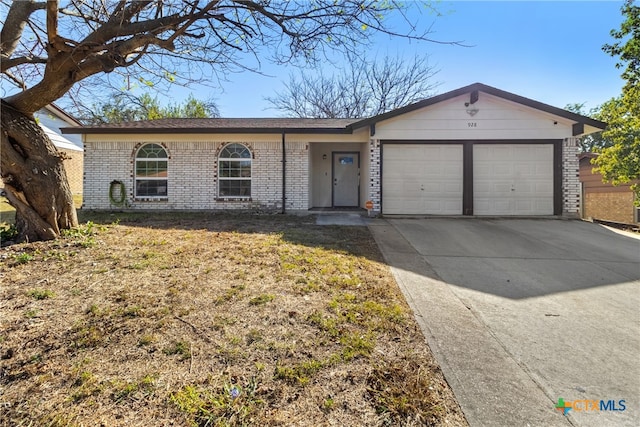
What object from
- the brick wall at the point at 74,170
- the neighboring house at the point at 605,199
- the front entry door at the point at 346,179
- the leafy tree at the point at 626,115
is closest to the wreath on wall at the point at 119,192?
the front entry door at the point at 346,179

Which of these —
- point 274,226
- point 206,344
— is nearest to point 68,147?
point 274,226

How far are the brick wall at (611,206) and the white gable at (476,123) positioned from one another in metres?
10.1

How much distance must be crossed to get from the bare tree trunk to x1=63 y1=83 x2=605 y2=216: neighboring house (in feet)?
16.2

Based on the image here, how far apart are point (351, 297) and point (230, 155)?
826 cm

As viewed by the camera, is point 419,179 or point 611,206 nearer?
point 419,179

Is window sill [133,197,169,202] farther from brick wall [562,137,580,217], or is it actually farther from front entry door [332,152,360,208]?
brick wall [562,137,580,217]

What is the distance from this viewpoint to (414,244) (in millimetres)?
6309

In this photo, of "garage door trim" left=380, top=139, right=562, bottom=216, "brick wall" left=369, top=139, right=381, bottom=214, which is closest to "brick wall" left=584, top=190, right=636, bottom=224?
"garage door trim" left=380, top=139, right=562, bottom=216

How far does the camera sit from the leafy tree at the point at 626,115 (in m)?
10.3

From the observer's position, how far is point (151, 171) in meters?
10.5

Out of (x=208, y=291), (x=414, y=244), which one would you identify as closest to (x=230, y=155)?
(x=414, y=244)

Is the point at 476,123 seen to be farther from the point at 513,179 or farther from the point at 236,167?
the point at 236,167

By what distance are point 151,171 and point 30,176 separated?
5746 mm

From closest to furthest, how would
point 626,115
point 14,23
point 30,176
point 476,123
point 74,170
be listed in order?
point 30,176 → point 14,23 → point 476,123 → point 626,115 → point 74,170
